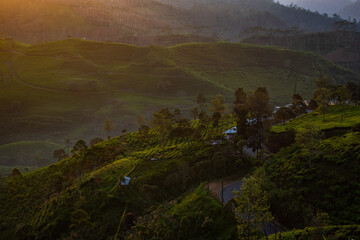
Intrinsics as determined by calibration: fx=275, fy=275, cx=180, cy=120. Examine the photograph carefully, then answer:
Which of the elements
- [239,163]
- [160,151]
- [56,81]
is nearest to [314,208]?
[239,163]

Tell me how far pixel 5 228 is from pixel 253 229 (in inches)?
2071

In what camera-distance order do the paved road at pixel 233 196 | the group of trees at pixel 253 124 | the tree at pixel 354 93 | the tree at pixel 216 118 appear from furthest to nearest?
1. the tree at pixel 216 118
2. the tree at pixel 354 93
3. the group of trees at pixel 253 124
4. the paved road at pixel 233 196

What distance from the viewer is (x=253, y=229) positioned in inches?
1025

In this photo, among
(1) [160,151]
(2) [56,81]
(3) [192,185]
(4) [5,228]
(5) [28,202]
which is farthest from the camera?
(2) [56,81]

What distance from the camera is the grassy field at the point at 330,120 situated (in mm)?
57594

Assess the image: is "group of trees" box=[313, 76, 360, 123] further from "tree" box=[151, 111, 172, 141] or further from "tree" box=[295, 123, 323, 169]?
"tree" box=[151, 111, 172, 141]

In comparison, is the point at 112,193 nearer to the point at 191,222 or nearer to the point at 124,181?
the point at 124,181

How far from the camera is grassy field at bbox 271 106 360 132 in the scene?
5759cm

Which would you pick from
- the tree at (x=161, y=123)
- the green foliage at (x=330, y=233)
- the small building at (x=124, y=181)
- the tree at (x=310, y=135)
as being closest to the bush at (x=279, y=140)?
the tree at (x=310, y=135)

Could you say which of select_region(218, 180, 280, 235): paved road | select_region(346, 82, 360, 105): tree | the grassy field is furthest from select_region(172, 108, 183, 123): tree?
select_region(346, 82, 360, 105): tree

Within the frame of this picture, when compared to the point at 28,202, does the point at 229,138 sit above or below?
above

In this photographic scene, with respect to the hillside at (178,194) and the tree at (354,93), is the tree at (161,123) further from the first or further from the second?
the tree at (354,93)

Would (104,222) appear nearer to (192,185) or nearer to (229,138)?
(192,185)

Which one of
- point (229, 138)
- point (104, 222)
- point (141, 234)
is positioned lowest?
point (104, 222)
